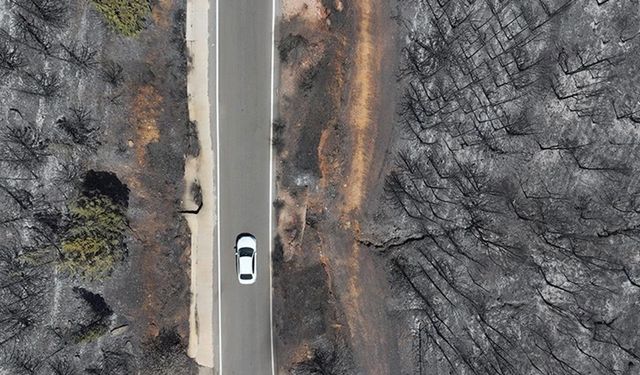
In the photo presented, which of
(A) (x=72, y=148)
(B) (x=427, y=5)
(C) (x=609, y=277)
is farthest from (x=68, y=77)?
(C) (x=609, y=277)

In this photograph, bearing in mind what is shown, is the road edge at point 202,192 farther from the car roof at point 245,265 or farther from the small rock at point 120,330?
the small rock at point 120,330

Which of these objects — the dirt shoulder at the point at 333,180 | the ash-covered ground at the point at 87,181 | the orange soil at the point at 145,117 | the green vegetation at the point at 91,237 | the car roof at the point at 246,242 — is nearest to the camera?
the green vegetation at the point at 91,237

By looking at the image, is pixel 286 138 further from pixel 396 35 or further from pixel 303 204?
pixel 396 35

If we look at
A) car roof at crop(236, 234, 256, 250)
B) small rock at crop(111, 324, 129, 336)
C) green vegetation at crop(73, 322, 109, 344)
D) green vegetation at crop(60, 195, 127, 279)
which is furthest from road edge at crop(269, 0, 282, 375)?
green vegetation at crop(73, 322, 109, 344)

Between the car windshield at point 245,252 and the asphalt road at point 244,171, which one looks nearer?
the asphalt road at point 244,171

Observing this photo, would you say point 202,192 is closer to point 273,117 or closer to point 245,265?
point 245,265

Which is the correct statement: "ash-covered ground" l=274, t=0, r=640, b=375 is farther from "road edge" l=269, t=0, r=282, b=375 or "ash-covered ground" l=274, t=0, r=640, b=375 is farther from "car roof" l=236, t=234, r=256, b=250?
"car roof" l=236, t=234, r=256, b=250

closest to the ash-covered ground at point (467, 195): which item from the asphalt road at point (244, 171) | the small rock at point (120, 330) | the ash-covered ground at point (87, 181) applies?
the asphalt road at point (244, 171)

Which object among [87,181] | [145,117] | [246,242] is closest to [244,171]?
[246,242]
